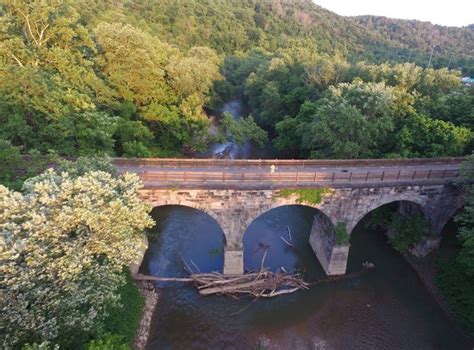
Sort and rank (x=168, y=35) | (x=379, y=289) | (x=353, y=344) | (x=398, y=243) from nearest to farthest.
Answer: (x=353, y=344) → (x=379, y=289) → (x=398, y=243) → (x=168, y=35)

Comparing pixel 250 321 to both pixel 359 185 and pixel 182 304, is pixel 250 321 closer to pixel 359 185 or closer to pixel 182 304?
pixel 182 304

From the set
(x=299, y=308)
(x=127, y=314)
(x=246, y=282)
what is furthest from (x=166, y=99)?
(x=299, y=308)

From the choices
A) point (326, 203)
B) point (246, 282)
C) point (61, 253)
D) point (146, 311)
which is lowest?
point (146, 311)

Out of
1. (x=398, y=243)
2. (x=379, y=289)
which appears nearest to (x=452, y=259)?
(x=398, y=243)

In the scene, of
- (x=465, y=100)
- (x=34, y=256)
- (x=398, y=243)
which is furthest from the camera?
Result: (x=465, y=100)

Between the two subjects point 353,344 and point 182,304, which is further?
point 182,304

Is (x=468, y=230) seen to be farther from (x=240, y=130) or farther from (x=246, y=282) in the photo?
(x=240, y=130)
